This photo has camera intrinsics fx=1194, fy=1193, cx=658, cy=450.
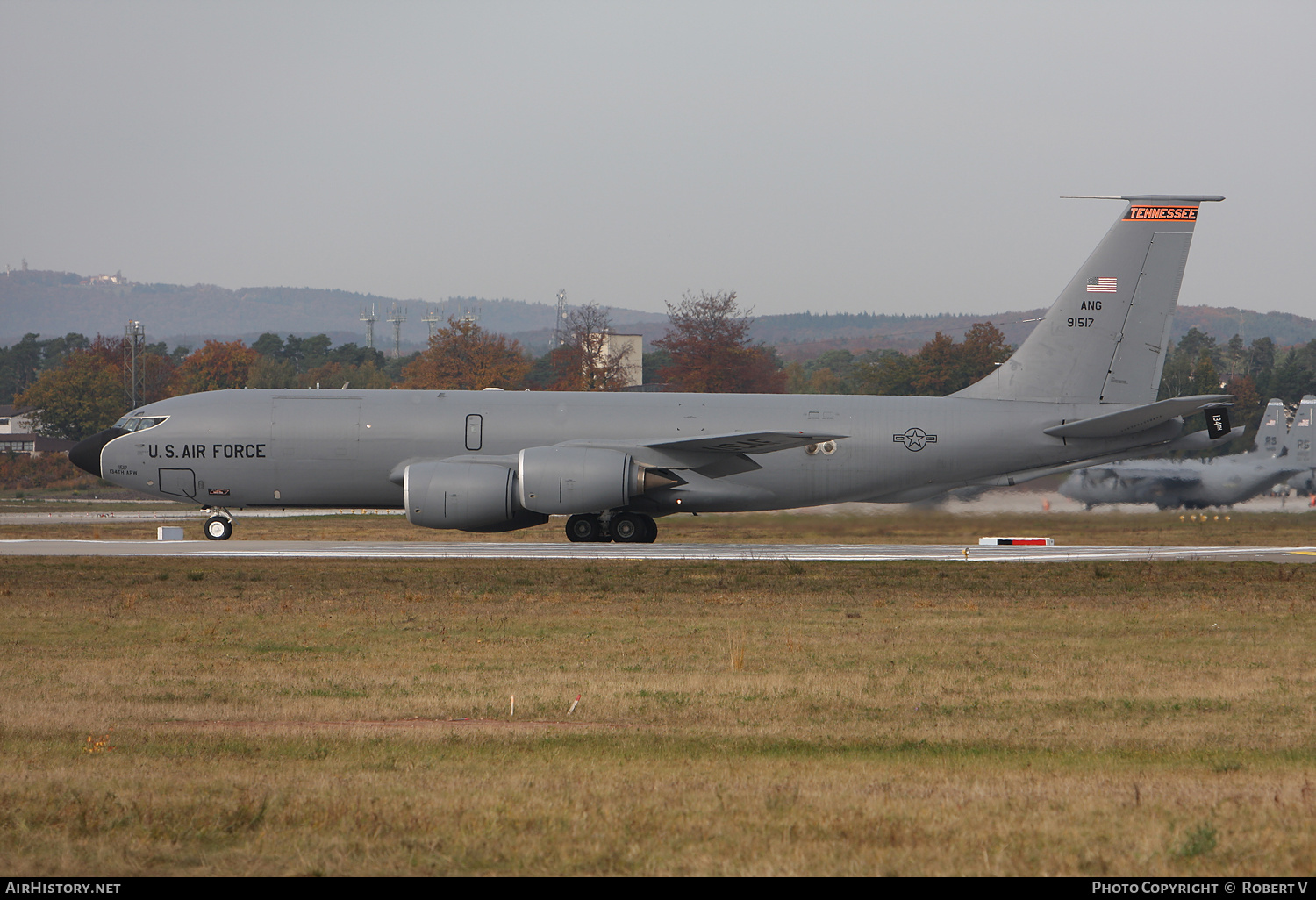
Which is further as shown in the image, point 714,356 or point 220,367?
point 220,367

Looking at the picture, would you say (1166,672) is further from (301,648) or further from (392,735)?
(301,648)

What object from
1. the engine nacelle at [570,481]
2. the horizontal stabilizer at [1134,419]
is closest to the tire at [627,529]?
the engine nacelle at [570,481]

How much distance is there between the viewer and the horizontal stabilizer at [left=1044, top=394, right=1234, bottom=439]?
27.7 meters

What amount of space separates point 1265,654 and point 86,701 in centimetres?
1301

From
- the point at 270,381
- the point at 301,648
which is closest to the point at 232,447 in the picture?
the point at 301,648

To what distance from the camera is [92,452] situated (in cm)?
3186

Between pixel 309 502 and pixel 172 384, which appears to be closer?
pixel 309 502

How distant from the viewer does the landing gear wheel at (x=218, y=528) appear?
3253 centimetres

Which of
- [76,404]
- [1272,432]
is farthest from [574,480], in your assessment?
[76,404]

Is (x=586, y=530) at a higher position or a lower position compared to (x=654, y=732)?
lower

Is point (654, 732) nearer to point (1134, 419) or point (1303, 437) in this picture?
point (1134, 419)

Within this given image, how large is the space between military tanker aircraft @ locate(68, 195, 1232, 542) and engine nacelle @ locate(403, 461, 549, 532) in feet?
1.97

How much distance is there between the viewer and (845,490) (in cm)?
3088

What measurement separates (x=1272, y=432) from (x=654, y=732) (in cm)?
5327
